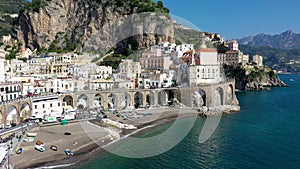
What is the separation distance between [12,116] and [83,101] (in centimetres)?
1028

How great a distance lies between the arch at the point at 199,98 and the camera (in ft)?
141

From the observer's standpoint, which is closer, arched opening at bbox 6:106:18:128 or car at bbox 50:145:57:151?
car at bbox 50:145:57:151

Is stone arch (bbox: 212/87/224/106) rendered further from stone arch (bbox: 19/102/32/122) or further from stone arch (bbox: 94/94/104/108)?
stone arch (bbox: 19/102/32/122)

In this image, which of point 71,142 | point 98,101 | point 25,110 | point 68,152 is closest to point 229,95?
point 98,101

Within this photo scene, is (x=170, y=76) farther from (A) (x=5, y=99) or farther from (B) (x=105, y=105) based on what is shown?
(A) (x=5, y=99)

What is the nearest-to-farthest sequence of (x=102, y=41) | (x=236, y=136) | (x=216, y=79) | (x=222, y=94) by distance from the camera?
1. (x=236, y=136)
2. (x=222, y=94)
3. (x=216, y=79)
4. (x=102, y=41)

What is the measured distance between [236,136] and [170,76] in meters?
21.0

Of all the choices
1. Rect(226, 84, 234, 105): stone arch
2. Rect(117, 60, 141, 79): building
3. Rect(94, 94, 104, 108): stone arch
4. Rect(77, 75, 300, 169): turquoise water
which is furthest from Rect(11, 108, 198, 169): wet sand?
Rect(226, 84, 234, 105): stone arch

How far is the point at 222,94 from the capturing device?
1818 inches

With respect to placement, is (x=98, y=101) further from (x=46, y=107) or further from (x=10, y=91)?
(x=10, y=91)

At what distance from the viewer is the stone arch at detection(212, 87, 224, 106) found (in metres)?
44.5

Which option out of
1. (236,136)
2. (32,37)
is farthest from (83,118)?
(32,37)

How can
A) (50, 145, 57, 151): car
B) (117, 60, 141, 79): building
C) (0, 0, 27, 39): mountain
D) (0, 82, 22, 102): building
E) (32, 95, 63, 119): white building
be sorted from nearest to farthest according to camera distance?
(50, 145, 57, 151): car < (0, 82, 22, 102): building < (32, 95, 63, 119): white building < (117, 60, 141, 79): building < (0, 0, 27, 39): mountain

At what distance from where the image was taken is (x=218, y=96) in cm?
4572
